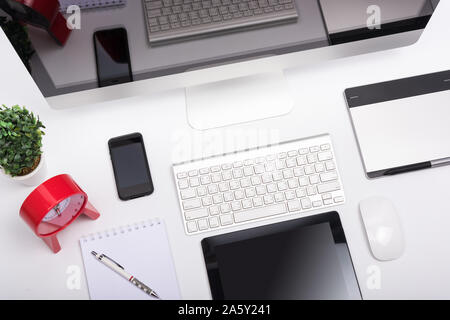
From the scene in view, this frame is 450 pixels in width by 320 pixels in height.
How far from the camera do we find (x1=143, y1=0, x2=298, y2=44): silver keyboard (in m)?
0.71

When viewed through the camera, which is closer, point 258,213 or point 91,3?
point 91,3

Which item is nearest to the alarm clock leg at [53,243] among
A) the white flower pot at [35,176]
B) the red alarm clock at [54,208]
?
the red alarm clock at [54,208]

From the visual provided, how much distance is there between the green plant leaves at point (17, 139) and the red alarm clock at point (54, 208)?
0.25 ft

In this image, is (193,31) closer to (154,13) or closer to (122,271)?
(154,13)

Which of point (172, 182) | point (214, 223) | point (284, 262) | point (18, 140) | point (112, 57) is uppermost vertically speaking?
point (112, 57)

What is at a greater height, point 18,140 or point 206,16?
point 206,16

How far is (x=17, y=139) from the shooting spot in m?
0.77

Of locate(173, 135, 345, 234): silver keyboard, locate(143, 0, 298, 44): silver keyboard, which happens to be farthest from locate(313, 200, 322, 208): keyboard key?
locate(143, 0, 298, 44): silver keyboard

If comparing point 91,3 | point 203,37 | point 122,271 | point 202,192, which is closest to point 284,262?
point 202,192

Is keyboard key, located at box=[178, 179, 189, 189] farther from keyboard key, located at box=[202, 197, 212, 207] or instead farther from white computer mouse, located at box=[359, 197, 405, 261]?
white computer mouse, located at box=[359, 197, 405, 261]

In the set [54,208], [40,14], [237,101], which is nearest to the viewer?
[40,14]
